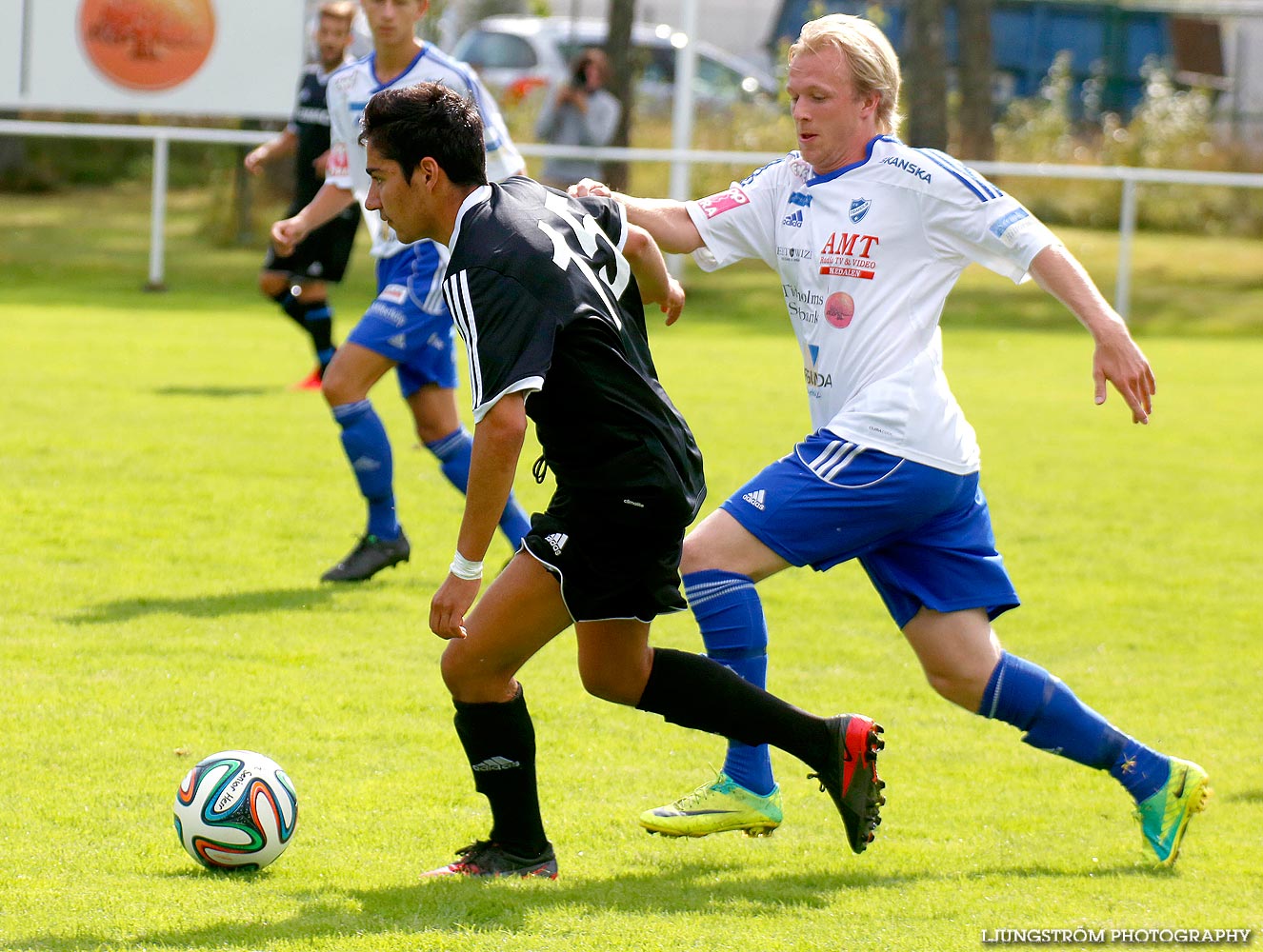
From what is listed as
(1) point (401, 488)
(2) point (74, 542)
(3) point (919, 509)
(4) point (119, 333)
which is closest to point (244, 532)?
(2) point (74, 542)

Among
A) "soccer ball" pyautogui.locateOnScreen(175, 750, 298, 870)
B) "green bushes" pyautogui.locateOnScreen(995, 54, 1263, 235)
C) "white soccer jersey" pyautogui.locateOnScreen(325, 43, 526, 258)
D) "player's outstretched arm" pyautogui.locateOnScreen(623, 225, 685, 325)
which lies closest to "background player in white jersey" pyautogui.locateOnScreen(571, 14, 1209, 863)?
"player's outstretched arm" pyautogui.locateOnScreen(623, 225, 685, 325)

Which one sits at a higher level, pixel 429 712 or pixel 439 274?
pixel 439 274

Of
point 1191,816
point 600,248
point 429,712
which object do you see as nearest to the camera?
point 600,248

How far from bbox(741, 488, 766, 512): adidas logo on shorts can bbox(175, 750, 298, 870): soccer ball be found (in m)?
1.32

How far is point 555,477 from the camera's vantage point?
12.0ft

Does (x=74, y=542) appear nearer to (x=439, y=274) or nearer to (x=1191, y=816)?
(x=439, y=274)

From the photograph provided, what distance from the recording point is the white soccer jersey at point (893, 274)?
4.11 meters

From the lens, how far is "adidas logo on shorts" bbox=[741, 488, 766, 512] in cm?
417

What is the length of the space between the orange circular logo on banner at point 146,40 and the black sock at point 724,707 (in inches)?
604

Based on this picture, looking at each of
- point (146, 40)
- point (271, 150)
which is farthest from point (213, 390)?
point (146, 40)

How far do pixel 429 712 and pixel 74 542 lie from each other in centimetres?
267

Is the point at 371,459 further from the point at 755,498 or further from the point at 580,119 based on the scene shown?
the point at 580,119

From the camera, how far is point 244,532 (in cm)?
755

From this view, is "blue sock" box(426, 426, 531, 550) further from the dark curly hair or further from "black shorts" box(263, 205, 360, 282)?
the dark curly hair
